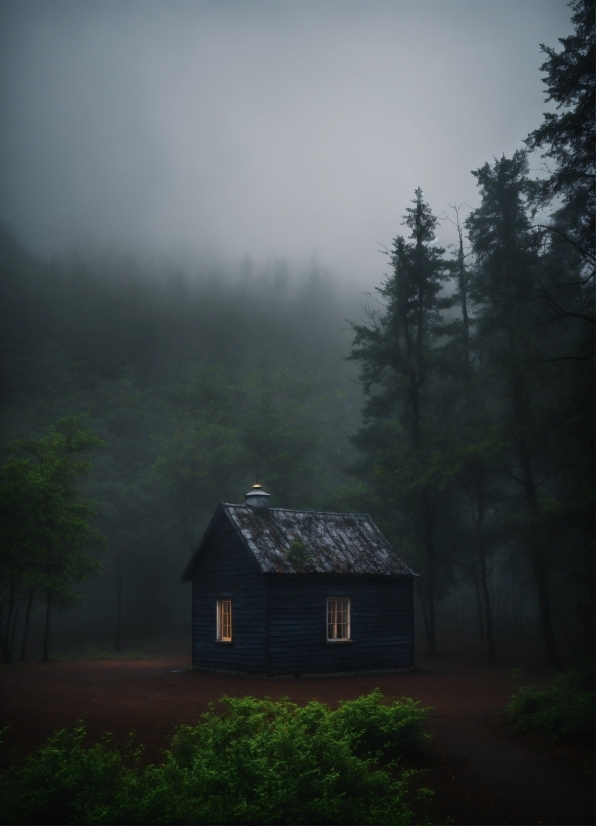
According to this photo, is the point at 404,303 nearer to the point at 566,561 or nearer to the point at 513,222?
the point at 513,222

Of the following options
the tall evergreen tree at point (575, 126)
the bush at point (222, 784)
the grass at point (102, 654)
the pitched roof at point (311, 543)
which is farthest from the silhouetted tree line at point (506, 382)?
the grass at point (102, 654)

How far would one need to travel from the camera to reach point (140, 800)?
7824 millimetres

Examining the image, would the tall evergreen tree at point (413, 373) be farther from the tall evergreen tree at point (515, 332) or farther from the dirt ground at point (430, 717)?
the dirt ground at point (430, 717)

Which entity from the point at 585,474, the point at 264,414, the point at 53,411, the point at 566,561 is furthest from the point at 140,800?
the point at 53,411

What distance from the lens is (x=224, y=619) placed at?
80.2ft

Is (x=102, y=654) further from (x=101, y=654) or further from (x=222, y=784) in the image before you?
(x=222, y=784)

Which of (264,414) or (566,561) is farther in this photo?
(264,414)

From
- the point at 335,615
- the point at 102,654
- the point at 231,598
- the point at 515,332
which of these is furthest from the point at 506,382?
the point at 102,654

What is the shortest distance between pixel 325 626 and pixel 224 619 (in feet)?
12.6

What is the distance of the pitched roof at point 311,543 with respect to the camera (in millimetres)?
23125

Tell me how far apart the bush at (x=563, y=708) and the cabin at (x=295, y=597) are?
33.9 ft

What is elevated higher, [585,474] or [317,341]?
[317,341]

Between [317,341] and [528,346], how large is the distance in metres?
50.4

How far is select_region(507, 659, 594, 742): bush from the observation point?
11156 millimetres
